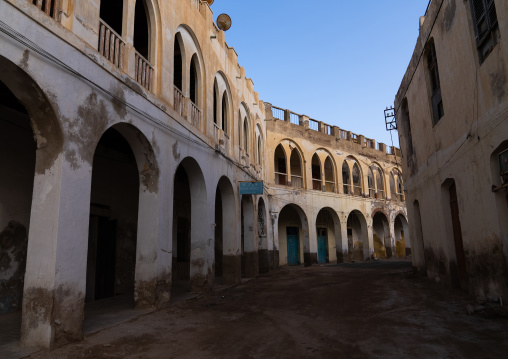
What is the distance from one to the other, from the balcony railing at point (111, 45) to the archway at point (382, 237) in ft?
83.5

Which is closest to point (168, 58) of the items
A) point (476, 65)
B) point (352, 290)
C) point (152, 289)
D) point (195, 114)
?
point (195, 114)

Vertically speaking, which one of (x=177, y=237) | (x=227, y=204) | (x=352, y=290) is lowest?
(x=352, y=290)

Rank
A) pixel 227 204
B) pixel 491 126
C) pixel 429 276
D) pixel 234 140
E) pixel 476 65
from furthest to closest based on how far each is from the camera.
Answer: pixel 234 140
pixel 227 204
pixel 429 276
pixel 476 65
pixel 491 126

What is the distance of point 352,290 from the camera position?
1041 cm

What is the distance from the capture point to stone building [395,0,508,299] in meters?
6.69

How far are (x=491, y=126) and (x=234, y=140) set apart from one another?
922cm

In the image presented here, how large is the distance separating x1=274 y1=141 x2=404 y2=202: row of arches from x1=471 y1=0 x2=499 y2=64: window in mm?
14805

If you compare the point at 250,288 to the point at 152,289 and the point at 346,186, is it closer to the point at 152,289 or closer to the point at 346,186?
the point at 152,289

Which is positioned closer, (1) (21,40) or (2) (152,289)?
(1) (21,40)

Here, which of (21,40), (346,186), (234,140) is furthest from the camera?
(346,186)

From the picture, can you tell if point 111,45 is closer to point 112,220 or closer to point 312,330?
point 112,220

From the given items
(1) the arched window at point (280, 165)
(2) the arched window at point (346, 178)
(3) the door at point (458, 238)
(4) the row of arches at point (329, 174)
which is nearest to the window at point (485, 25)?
(3) the door at point (458, 238)

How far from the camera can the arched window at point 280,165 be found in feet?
75.9

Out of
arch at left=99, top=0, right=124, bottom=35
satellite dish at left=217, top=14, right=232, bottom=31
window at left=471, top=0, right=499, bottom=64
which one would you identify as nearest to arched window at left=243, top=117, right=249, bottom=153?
satellite dish at left=217, top=14, right=232, bottom=31
